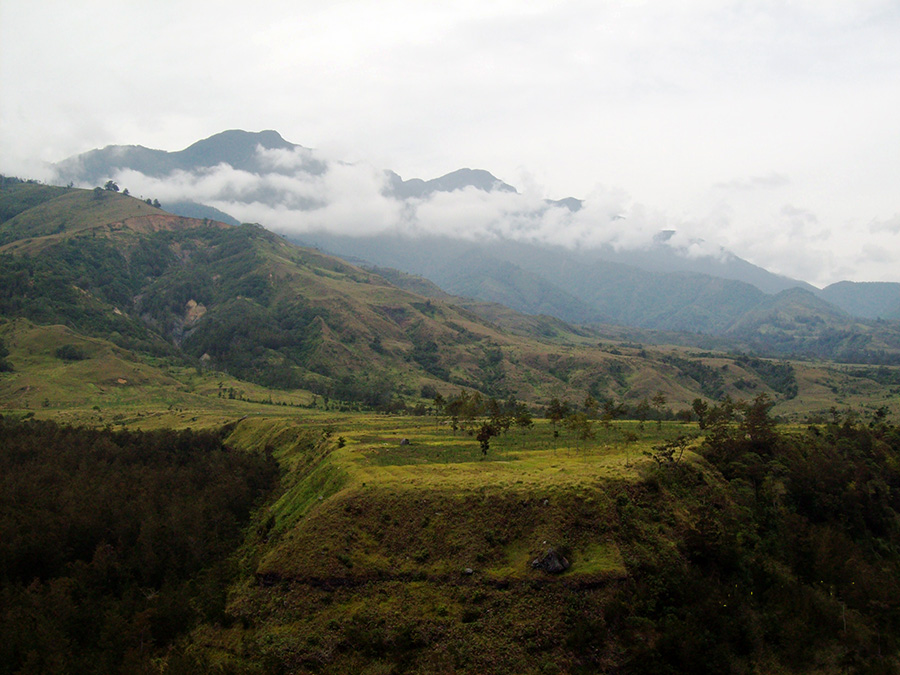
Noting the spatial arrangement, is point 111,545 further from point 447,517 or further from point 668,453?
point 668,453

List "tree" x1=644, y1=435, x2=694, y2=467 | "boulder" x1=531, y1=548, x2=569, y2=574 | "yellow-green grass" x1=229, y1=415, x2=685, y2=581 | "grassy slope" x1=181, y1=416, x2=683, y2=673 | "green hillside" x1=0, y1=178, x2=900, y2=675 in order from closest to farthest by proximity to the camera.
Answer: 1. "grassy slope" x1=181, y1=416, x2=683, y2=673
2. "green hillside" x1=0, y1=178, x2=900, y2=675
3. "boulder" x1=531, y1=548, x2=569, y2=574
4. "yellow-green grass" x1=229, y1=415, x2=685, y2=581
5. "tree" x1=644, y1=435, x2=694, y2=467

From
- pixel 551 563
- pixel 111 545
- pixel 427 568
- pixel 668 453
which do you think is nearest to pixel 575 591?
pixel 551 563

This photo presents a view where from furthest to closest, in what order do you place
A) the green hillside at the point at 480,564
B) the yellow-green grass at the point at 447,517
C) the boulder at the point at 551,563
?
the yellow-green grass at the point at 447,517
the boulder at the point at 551,563
the green hillside at the point at 480,564

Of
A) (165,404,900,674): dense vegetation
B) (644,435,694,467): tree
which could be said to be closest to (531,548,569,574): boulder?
(165,404,900,674): dense vegetation

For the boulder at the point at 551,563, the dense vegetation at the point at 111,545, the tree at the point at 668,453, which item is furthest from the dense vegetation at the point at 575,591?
the dense vegetation at the point at 111,545

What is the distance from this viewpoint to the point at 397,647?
5612cm

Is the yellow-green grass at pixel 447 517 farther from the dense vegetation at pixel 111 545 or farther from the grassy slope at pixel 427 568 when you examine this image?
the dense vegetation at pixel 111 545

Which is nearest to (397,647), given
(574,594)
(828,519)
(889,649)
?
(574,594)

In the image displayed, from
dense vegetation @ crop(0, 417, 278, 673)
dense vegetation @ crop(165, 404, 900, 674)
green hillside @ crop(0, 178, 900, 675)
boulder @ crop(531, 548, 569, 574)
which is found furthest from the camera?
dense vegetation @ crop(0, 417, 278, 673)

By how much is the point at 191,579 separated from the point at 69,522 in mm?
25339

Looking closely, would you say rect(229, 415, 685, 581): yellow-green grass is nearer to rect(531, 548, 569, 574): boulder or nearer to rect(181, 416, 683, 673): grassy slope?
rect(181, 416, 683, 673): grassy slope

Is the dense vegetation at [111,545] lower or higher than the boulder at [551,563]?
lower

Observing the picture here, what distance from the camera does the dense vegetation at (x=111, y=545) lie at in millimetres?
63938

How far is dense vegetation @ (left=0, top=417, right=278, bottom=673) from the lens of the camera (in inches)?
2517
